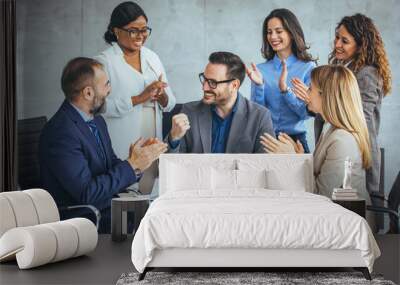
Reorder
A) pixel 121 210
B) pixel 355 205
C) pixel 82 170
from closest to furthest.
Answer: pixel 355 205 → pixel 121 210 → pixel 82 170

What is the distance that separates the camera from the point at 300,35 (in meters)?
8.09

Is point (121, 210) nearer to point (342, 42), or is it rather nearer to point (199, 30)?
point (199, 30)

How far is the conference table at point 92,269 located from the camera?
5.38 metres

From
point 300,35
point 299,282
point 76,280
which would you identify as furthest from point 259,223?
point 300,35

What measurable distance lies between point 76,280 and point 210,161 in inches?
113

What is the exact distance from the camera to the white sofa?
224 inches

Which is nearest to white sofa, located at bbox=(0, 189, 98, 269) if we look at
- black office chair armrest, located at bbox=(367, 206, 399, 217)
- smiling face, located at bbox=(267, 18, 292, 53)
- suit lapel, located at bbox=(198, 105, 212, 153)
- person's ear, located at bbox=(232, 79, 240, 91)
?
suit lapel, located at bbox=(198, 105, 212, 153)

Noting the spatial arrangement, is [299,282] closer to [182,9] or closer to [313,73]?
[313,73]

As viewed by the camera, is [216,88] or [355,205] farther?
[216,88]

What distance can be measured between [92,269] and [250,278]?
141 centimetres

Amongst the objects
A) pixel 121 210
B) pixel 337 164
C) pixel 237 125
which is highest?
pixel 237 125

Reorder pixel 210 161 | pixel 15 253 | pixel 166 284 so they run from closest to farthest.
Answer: pixel 166 284, pixel 15 253, pixel 210 161

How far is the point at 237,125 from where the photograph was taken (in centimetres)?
809

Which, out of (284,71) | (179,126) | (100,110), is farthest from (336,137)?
(100,110)
